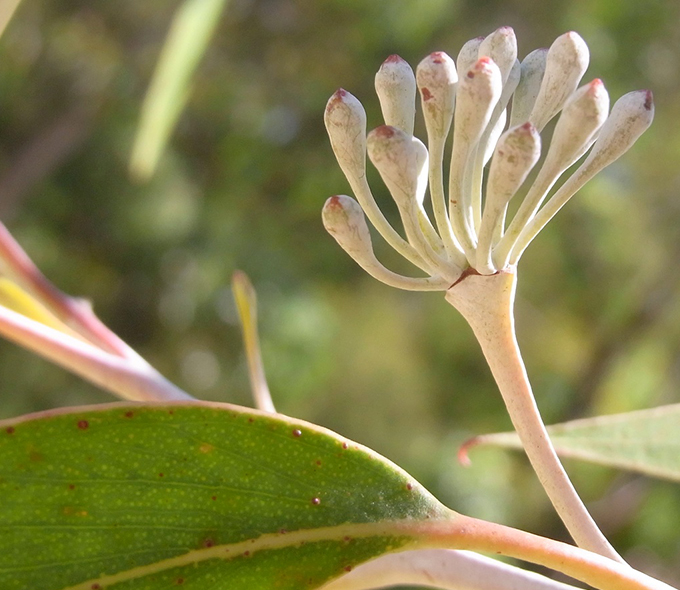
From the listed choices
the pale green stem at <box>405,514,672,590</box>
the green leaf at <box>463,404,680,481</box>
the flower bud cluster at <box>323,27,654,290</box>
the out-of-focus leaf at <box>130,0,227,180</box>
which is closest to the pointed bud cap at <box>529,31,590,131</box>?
the flower bud cluster at <box>323,27,654,290</box>

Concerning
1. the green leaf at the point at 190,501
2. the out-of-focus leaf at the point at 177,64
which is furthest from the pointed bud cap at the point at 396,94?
the out-of-focus leaf at the point at 177,64

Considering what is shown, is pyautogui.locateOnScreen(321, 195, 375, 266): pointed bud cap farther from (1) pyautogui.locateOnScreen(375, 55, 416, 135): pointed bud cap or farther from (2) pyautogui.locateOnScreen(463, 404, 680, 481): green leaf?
(2) pyautogui.locateOnScreen(463, 404, 680, 481): green leaf

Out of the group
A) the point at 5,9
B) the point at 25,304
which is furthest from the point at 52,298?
the point at 5,9

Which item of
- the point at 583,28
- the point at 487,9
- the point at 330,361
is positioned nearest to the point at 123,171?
the point at 330,361

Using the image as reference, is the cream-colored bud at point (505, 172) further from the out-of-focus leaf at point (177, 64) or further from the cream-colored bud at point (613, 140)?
the out-of-focus leaf at point (177, 64)

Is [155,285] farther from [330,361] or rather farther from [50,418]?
[50,418]
